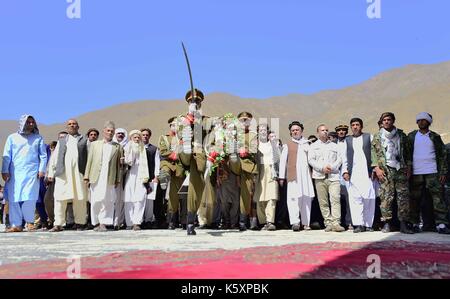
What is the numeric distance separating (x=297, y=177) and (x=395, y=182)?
1.69 meters

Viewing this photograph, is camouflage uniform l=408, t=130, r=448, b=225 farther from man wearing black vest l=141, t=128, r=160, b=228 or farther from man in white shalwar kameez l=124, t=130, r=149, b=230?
man in white shalwar kameez l=124, t=130, r=149, b=230

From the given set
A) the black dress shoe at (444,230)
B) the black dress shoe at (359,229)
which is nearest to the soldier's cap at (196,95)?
the black dress shoe at (359,229)

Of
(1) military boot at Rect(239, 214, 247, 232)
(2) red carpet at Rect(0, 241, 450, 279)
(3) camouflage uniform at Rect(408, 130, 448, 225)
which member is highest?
(3) camouflage uniform at Rect(408, 130, 448, 225)

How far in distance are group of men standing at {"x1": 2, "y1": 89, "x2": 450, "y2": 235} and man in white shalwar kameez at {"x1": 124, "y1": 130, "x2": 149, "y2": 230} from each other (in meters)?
0.02

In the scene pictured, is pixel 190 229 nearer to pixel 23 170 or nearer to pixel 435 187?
pixel 23 170

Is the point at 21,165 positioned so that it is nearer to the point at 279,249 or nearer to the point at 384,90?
the point at 279,249

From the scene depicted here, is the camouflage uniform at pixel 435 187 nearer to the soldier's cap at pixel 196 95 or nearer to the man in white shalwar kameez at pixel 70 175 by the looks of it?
the soldier's cap at pixel 196 95

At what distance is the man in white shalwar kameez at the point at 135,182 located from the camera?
30.0ft

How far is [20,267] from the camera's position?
12.1 feet

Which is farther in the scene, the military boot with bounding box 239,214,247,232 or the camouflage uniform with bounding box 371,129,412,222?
the military boot with bounding box 239,214,247,232

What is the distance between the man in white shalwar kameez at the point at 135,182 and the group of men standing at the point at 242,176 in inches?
0.7

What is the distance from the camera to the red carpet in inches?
127

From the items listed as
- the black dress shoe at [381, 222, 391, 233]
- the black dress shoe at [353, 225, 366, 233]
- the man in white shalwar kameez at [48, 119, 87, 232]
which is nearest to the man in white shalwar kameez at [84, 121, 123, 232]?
the man in white shalwar kameez at [48, 119, 87, 232]

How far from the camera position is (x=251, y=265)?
3.59 meters
